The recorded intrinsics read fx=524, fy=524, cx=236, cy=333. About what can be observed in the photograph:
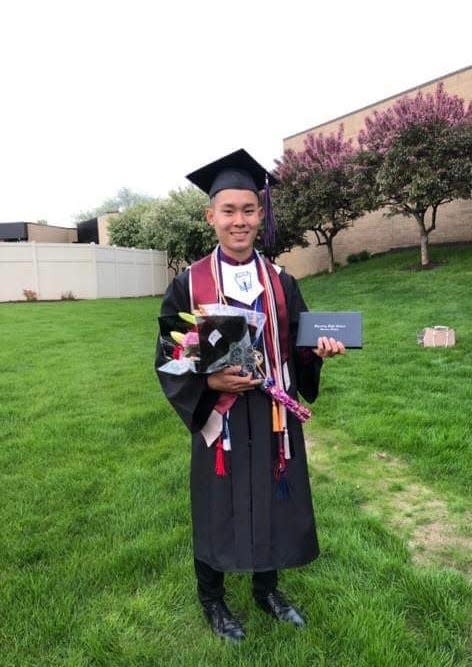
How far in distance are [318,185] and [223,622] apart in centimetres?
1714

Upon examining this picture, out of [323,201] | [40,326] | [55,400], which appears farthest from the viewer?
[323,201]

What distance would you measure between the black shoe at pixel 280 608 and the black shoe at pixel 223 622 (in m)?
0.15

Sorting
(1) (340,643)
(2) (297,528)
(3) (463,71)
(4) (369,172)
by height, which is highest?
(3) (463,71)

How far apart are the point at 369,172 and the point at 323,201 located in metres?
3.00

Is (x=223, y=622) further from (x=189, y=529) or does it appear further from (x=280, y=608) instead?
(x=189, y=529)

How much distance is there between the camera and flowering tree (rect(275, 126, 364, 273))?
1784cm

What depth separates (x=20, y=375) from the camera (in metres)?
7.29

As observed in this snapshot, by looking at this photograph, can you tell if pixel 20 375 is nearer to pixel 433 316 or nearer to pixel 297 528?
pixel 297 528

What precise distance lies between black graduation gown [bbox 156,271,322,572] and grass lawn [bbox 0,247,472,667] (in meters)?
0.39

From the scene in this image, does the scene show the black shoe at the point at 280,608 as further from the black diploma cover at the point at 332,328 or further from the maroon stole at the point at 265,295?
the black diploma cover at the point at 332,328

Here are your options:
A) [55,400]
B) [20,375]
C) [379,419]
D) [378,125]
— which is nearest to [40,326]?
[20,375]

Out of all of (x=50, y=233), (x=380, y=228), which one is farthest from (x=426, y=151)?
(x=50, y=233)

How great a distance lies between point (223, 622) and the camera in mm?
2291

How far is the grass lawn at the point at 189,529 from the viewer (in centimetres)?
221
